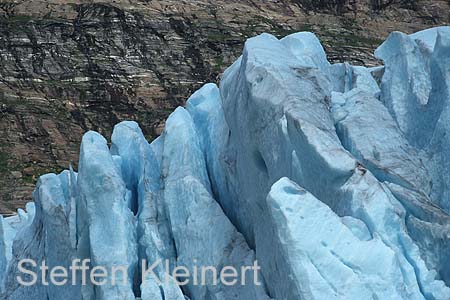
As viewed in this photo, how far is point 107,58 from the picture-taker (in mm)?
38531

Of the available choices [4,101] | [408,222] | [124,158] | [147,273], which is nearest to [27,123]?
[4,101]

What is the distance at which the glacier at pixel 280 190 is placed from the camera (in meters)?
7.77

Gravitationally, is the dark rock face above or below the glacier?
below

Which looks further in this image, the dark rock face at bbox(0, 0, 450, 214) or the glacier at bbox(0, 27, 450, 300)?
the dark rock face at bbox(0, 0, 450, 214)

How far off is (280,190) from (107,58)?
31.6 meters

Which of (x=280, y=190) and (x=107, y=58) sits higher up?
(x=280, y=190)

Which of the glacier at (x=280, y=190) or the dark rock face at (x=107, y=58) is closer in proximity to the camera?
the glacier at (x=280, y=190)

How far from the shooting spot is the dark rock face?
34.6 m

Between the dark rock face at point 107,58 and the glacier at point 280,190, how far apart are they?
68.5 feet

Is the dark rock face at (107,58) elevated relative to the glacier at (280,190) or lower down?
lower down

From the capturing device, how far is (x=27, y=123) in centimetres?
3453

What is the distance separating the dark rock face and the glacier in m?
20.9

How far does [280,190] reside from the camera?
25.8 ft

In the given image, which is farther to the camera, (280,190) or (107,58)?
(107,58)
